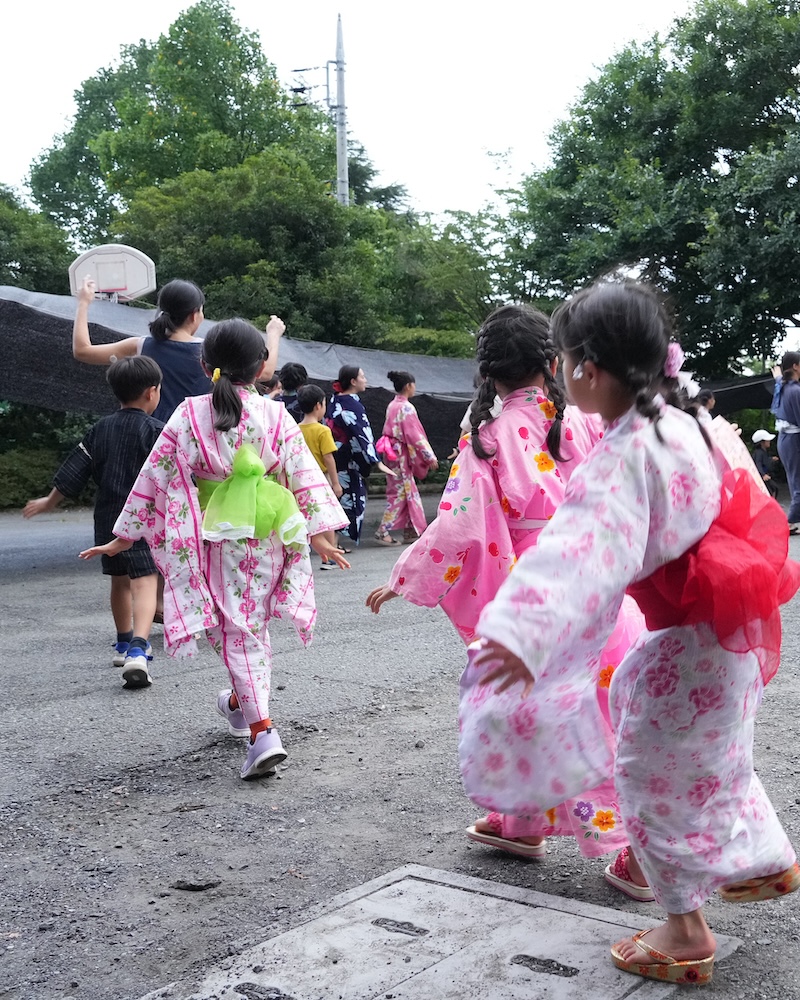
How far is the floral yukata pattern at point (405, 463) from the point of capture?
11445 millimetres

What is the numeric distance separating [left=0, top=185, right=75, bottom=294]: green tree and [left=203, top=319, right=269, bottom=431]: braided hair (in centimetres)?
1769

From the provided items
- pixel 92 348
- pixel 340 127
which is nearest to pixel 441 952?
pixel 92 348

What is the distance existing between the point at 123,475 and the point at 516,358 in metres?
3.21

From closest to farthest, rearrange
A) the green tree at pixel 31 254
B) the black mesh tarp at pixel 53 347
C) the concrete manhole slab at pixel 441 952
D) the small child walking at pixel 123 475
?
the concrete manhole slab at pixel 441 952, the small child walking at pixel 123 475, the black mesh tarp at pixel 53 347, the green tree at pixel 31 254

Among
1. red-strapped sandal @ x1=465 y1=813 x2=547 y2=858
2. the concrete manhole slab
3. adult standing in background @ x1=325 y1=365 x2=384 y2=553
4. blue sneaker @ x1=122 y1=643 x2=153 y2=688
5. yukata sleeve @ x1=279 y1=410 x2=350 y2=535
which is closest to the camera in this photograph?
the concrete manhole slab

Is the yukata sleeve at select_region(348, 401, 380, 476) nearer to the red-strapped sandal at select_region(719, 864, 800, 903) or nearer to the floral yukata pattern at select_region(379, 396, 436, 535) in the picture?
the floral yukata pattern at select_region(379, 396, 436, 535)

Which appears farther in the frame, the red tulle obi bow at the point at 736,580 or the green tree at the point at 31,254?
the green tree at the point at 31,254

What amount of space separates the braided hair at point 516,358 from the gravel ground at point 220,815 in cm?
119

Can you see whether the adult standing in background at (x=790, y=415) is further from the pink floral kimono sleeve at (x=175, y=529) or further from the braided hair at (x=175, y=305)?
the pink floral kimono sleeve at (x=175, y=529)

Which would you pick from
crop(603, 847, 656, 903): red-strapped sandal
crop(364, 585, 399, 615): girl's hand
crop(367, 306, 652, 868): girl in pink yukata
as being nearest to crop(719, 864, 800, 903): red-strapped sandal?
crop(603, 847, 656, 903): red-strapped sandal

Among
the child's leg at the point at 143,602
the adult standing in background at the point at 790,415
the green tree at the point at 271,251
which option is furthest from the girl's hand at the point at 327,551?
the green tree at the point at 271,251

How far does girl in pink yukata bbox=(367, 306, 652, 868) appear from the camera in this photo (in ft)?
9.65

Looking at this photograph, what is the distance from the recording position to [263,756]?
366 centimetres

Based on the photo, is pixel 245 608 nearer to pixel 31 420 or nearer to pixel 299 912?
pixel 299 912
